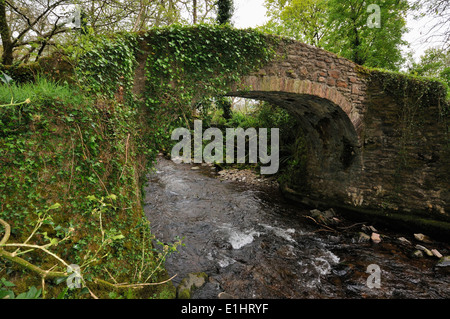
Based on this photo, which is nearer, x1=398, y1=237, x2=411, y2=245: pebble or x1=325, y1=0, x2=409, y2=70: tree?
x1=398, y1=237, x2=411, y2=245: pebble

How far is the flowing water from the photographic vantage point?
3078 millimetres

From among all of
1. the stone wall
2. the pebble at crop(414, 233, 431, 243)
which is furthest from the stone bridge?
the pebble at crop(414, 233, 431, 243)

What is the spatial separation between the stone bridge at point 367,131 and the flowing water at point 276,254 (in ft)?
2.77

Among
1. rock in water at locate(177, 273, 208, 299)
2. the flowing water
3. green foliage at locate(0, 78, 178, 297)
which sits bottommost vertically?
the flowing water

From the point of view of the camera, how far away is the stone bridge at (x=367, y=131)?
4379mm

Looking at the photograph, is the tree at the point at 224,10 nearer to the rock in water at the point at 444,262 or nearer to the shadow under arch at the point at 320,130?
the shadow under arch at the point at 320,130

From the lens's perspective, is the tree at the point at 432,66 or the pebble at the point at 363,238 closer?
the pebble at the point at 363,238

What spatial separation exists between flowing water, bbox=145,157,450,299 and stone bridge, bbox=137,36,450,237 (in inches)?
33.2

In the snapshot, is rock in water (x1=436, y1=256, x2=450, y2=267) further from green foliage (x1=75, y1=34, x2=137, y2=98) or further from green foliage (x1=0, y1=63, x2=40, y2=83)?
green foliage (x1=0, y1=63, x2=40, y2=83)

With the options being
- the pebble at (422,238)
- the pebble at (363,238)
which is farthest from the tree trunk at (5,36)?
the pebble at (422,238)

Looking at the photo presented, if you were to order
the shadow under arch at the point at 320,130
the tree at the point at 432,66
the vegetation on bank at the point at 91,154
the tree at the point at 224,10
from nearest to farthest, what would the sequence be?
the vegetation on bank at the point at 91,154 → the shadow under arch at the point at 320,130 → the tree at the point at 432,66 → the tree at the point at 224,10
